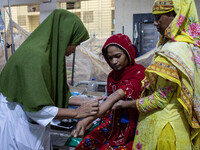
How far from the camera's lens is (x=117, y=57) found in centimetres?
159

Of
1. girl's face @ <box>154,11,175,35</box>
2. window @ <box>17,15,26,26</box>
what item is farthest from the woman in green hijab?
window @ <box>17,15,26,26</box>

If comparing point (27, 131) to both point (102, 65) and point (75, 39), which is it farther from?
point (102, 65)

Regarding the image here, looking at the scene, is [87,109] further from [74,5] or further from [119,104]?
[74,5]

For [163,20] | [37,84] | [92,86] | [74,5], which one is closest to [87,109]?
[37,84]

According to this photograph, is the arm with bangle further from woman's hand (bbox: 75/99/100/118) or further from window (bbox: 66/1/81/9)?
window (bbox: 66/1/81/9)

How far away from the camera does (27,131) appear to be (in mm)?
1261

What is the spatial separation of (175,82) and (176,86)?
7 cm

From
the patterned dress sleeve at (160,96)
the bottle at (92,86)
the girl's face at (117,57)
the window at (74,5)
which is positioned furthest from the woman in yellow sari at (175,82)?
the window at (74,5)

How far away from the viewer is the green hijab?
109cm

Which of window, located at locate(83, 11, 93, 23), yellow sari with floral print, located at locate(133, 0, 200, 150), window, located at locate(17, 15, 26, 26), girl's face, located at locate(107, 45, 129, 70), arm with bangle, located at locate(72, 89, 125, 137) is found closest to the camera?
yellow sari with floral print, located at locate(133, 0, 200, 150)

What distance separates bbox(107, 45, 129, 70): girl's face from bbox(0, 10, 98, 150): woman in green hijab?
0.87ft

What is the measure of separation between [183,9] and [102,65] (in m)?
2.58

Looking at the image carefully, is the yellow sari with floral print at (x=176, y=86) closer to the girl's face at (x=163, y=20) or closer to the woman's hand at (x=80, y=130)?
the girl's face at (x=163, y=20)

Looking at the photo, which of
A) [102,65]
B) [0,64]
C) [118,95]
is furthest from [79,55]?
[118,95]
